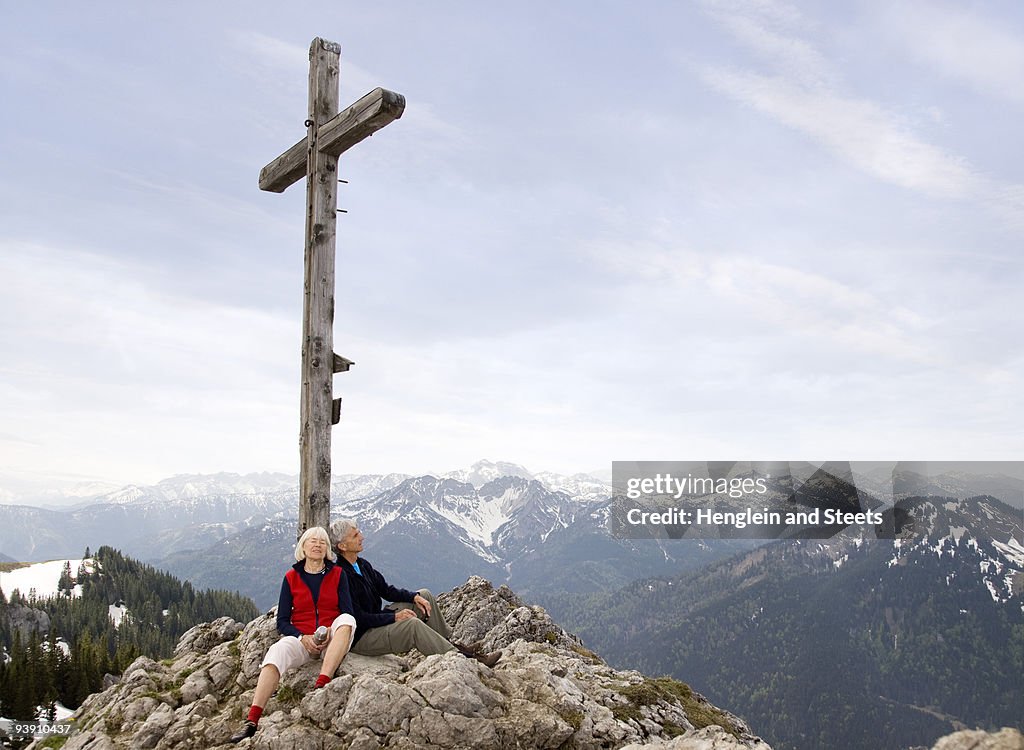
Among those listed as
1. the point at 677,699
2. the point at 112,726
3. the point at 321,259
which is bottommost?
the point at 677,699

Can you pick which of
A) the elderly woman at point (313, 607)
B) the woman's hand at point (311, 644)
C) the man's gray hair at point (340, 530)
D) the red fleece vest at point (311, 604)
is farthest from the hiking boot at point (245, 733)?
the man's gray hair at point (340, 530)

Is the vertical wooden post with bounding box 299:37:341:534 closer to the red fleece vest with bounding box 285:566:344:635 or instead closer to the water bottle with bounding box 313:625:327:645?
the red fleece vest with bounding box 285:566:344:635

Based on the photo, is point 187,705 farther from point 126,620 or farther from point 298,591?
point 126,620

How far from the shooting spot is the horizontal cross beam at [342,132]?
10.3 meters

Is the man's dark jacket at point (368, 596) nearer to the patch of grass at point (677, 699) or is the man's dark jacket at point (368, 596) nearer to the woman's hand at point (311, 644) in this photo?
the woman's hand at point (311, 644)

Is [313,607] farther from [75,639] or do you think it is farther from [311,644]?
[75,639]

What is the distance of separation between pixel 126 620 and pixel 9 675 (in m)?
99.9

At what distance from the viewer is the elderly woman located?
348 inches

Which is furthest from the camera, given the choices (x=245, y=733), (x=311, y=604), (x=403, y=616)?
(x=403, y=616)

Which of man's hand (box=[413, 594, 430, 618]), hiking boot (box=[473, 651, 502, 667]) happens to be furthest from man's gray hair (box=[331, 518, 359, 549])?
hiking boot (box=[473, 651, 502, 667])

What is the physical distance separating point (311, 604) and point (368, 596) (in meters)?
1.07

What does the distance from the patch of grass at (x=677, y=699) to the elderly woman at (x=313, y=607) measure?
3761 mm

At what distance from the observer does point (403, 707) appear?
26.5 ft

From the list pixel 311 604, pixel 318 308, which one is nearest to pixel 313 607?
pixel 311 604
